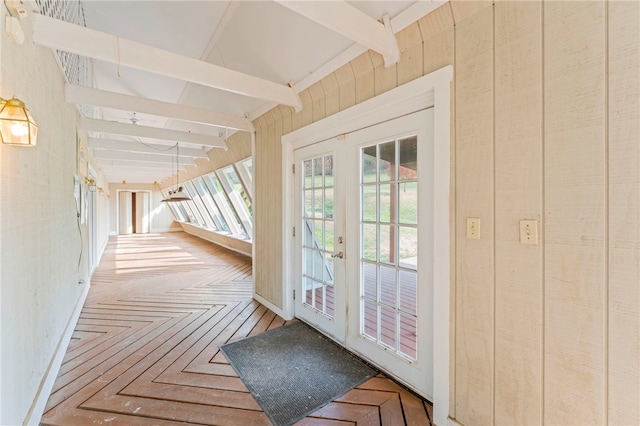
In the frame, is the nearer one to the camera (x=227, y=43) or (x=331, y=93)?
(x=331, y=93)

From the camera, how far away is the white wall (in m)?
1.30

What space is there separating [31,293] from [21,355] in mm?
337

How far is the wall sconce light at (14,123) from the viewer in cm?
119

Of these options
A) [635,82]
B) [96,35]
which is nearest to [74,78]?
[96,35]

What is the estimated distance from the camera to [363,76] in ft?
6.97

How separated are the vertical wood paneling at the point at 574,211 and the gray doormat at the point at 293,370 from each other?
1.23m

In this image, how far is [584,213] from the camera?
1140 mm

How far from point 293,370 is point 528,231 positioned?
72.4 inches

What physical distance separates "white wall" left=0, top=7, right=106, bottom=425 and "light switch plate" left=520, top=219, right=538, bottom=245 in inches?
91.8

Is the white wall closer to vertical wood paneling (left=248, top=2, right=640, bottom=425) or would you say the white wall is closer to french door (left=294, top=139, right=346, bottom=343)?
french door (left=294, top=139, right=346, bottom=343)

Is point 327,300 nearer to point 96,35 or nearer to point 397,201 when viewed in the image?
point 397,201

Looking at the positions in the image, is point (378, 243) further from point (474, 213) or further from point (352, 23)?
point (352, 23)

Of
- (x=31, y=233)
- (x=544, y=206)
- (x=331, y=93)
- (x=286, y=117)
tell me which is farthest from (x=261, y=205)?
(x=544, y=206)

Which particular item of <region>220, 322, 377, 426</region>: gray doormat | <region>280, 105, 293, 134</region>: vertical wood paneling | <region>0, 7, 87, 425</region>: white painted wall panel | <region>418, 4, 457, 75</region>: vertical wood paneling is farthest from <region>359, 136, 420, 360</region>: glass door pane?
<region>0, 7, 87, 425</region>: white painted wall panel
